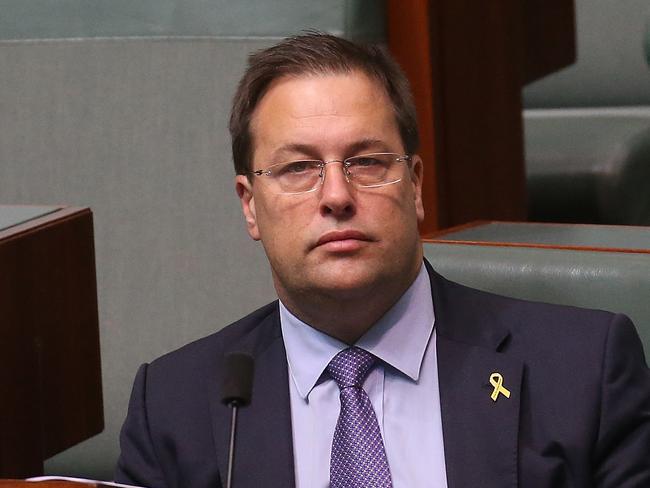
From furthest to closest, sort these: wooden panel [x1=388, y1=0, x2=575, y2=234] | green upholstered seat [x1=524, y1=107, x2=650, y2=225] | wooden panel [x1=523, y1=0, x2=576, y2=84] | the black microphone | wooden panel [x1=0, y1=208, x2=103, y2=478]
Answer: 1. green upholstered seat [x1=524, y1=107, x2=650, y2=225]
2. wooden panel [x1=523, y1=0, x2=576, y2=84]
3. wooden panel [x1=388, y1=0, x2=575, y2=234]
4. wooden panel [x1=0, y1=208, x2=103, y2=478]
5. the black microphone

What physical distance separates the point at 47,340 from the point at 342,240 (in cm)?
43

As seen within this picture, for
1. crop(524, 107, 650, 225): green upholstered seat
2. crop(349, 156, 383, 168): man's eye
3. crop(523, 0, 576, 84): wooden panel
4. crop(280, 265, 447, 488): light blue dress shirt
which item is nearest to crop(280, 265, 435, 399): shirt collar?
crop(280, 265, 447, 488): light blue dress shirt

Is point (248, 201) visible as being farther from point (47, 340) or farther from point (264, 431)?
point (47, 340)

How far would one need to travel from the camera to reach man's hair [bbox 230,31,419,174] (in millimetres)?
1028

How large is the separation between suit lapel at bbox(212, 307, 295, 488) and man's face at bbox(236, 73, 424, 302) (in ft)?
0.20

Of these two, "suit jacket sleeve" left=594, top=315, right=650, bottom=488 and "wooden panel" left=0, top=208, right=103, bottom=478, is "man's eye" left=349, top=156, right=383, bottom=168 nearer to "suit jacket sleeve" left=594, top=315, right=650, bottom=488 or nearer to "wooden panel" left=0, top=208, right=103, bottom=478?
"suit jacket sleeve" left=594, top=315, right=650, bottom=488

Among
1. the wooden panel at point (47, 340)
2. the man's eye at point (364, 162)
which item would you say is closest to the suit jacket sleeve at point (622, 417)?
the man's eye at point (364, 162)

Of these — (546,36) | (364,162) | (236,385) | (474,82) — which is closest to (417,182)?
(364,162)

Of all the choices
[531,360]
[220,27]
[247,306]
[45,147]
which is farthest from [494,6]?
[531,360]

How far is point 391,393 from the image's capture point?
0.99 meters

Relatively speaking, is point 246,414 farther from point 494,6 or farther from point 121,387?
point 494,6

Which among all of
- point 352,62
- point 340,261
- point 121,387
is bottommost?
point 121,387

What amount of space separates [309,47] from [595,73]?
1529mm

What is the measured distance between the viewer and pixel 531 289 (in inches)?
44.2
